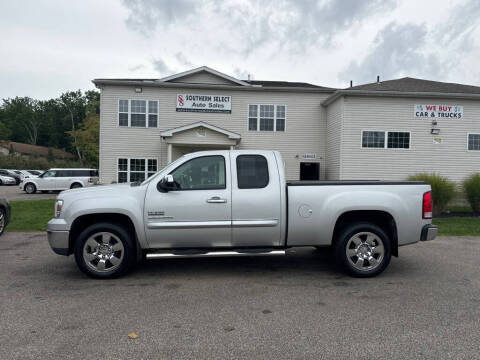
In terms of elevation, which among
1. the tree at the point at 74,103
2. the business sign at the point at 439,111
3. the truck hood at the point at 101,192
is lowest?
the truck hood at the point at 101,192

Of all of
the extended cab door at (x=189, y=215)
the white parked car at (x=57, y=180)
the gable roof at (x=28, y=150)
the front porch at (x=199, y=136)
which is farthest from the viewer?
the gable roof at (x=28, y=150)

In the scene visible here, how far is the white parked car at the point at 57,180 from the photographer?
73.5 feet

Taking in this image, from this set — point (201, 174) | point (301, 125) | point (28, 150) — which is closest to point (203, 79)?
point (301, 125)

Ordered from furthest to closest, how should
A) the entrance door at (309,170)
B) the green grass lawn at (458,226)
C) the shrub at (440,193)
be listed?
the entrance door at (309,170) < the shrub at (440,193) < the green grass lawn at (458,226)

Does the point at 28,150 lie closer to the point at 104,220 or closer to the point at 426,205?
the point at 104,220

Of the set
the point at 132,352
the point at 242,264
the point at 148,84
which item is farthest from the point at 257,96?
the point at 132,352

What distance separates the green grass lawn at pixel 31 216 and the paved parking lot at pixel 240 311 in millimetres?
4036

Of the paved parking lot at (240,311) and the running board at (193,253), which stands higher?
the running board at (193,253)

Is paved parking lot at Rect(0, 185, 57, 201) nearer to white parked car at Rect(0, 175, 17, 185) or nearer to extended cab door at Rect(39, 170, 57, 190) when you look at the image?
extended cab door at Rect(39, 170, 57, 190)

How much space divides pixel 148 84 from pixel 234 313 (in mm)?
17310

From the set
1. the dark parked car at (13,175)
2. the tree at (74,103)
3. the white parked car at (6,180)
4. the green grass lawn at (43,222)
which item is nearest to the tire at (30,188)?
the green grass lawn at (43,222)

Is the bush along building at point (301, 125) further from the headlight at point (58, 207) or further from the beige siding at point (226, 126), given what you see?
the headlight at point (58, 207)

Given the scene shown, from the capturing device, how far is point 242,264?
20.4ft

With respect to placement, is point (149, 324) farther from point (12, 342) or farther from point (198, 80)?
point (198, 80)
